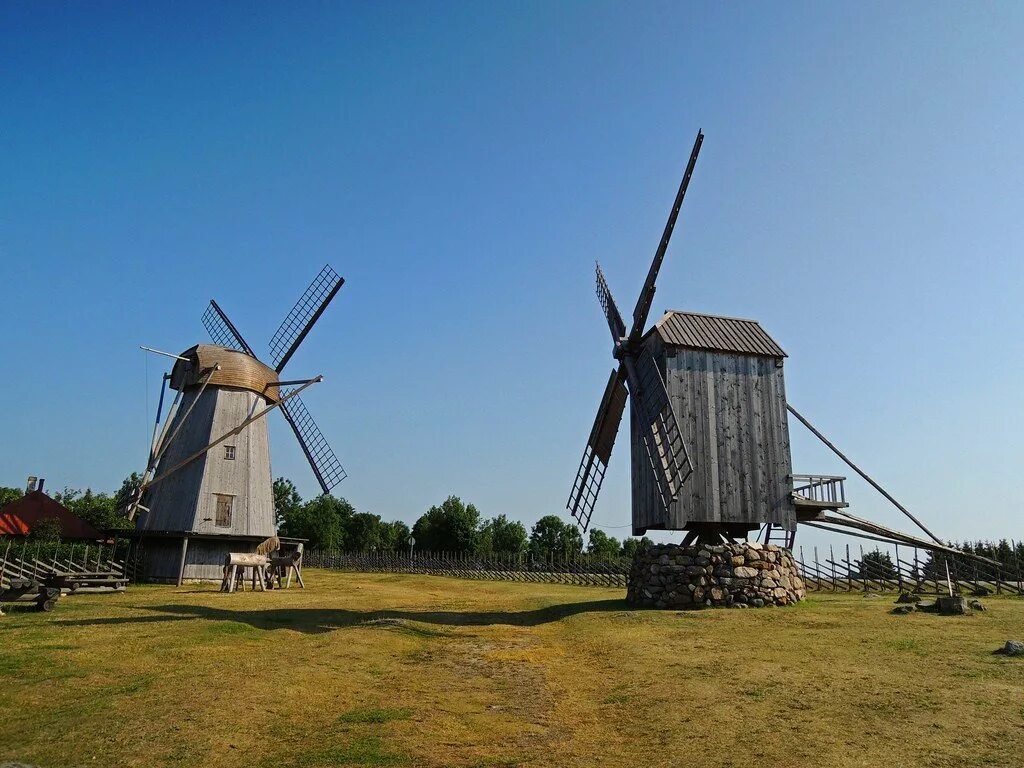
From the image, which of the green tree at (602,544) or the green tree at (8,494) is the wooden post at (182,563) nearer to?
the green tree at (8,494)

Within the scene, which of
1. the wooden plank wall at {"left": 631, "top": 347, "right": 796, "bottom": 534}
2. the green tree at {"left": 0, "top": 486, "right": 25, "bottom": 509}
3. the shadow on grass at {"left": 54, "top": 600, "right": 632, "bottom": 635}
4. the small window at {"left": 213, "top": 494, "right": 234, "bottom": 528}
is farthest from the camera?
the green tree at {"left": 0, "top": 486, "right": 25, "bottom": 509}

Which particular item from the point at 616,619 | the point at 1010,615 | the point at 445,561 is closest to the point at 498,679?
the point at 616,619

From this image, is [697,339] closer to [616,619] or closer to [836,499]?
[836,499]

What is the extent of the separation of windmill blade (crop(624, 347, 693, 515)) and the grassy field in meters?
4.90

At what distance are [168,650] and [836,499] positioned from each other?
19.7 meters

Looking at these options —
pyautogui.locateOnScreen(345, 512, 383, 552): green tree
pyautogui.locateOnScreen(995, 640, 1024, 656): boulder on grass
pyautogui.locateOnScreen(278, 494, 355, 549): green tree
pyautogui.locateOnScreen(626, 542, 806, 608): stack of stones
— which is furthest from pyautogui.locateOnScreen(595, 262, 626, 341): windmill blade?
pyautogui.locateOnScreen(345, 512, 383, 552): green tree

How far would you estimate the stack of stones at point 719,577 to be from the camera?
1994 cm

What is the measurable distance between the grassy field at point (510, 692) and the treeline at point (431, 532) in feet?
204

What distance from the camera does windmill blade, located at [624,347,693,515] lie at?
67.9 ft

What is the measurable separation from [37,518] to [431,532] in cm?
4924

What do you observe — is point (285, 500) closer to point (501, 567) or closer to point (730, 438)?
point (501, 567)

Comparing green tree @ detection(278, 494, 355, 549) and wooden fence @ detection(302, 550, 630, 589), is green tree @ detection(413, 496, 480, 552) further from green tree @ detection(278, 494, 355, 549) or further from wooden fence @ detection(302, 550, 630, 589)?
green tree @ detection(278, 494, 355, 549)

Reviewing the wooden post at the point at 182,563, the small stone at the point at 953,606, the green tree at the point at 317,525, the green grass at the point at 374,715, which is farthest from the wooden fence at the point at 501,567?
the green grass at the point at 374,715

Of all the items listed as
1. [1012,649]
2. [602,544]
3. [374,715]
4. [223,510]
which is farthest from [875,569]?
[602,544]
